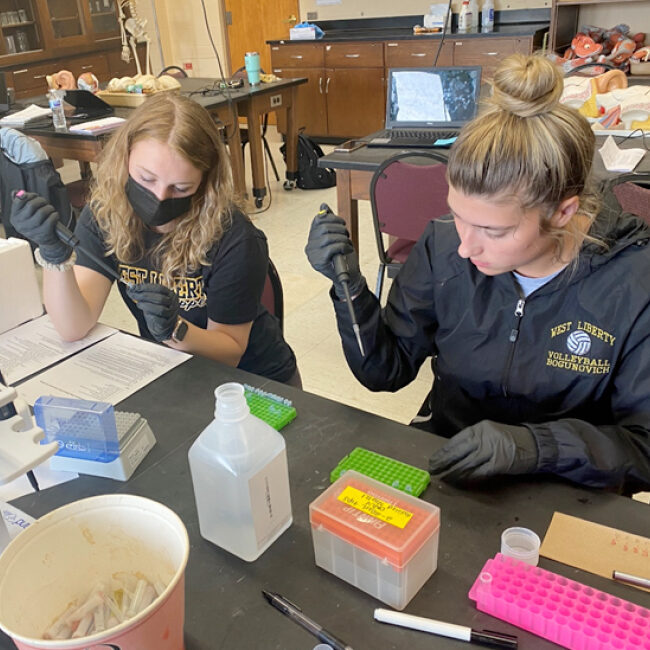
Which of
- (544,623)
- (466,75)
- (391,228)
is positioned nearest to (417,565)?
(544,623)

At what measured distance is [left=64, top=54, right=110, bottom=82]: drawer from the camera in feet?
18.8

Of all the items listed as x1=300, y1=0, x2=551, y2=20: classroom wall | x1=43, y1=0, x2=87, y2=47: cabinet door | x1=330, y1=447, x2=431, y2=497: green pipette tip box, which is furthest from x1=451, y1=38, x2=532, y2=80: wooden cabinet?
x1=330, y1=447, x2=431, y2=497: green pipette tip box

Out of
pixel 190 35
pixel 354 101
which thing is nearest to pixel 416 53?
pixel 354 101

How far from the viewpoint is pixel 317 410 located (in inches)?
41.0

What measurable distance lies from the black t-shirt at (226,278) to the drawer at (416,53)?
13.3 feet

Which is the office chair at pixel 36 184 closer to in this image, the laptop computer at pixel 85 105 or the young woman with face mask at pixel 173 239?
the laptop computer at pixel 85 105

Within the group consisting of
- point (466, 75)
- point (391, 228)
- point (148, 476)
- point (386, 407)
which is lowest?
point (386, 407)

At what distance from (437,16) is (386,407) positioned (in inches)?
161

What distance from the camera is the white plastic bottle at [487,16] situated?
5086 millimetres

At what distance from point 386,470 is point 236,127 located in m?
3.50

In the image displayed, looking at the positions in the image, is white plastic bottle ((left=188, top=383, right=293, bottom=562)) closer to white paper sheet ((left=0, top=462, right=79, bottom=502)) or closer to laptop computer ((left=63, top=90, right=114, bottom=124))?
white paper sheet ((left=0, top=462, right=79, bottom=502))

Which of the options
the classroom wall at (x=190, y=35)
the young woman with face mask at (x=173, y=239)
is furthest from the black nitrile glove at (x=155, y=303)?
the classroom wall at (x=190, y=35)

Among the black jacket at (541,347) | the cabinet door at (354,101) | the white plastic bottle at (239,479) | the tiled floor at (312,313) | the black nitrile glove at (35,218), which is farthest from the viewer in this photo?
the cabinet door at (354,101)

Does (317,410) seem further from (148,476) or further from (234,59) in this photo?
(234,59)
